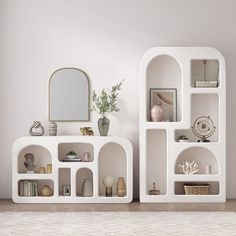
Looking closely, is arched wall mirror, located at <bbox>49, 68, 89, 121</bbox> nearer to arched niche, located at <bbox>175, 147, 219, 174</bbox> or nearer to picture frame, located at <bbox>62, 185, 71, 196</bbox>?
picture frame, located at <bbox>62, 185, 71, 196</bbox>

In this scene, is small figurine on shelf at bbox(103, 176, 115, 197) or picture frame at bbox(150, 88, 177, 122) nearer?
small figurine on shelf at bbox(103, 176, 115, 197)

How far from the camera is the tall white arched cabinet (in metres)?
6.74

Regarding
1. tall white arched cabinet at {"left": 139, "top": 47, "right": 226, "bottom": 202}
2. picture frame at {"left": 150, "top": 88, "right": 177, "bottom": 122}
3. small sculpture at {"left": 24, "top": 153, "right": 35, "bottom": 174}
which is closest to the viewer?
tall white arched cabinet at {"left": 139, "top": 47, "right": 226, "bottom": 202}

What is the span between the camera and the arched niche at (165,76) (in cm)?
700

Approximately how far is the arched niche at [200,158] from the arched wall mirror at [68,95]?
1.22 meters

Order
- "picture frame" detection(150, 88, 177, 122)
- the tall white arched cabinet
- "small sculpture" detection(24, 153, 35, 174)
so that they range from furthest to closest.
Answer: "picture frame" detection(150, 88, 177, 122) → "small sculpture" detection(24, 153, 35, 174) → the tall white arched cabinet

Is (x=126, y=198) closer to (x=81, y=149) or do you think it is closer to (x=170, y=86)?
(x=81, y=149)

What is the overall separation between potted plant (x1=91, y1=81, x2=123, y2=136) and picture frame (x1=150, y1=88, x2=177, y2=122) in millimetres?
422

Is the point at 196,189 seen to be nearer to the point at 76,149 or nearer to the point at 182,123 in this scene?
the point at 182,123

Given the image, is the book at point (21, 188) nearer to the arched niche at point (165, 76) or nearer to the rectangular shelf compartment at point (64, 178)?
the rectangular shelf compartment at point (64, 178)

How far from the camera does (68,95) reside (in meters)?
6.99

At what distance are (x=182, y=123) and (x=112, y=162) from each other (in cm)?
97

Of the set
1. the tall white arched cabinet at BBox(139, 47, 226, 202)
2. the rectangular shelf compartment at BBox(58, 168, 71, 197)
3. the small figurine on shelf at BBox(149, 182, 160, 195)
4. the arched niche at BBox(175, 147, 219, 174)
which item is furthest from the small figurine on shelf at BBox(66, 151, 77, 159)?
the arched niche at BBox(175, 147, 219, 174)

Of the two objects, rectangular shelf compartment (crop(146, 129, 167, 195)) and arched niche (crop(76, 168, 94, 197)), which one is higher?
rectangular shelf compartment (crop(146, 129, 167, 195))
